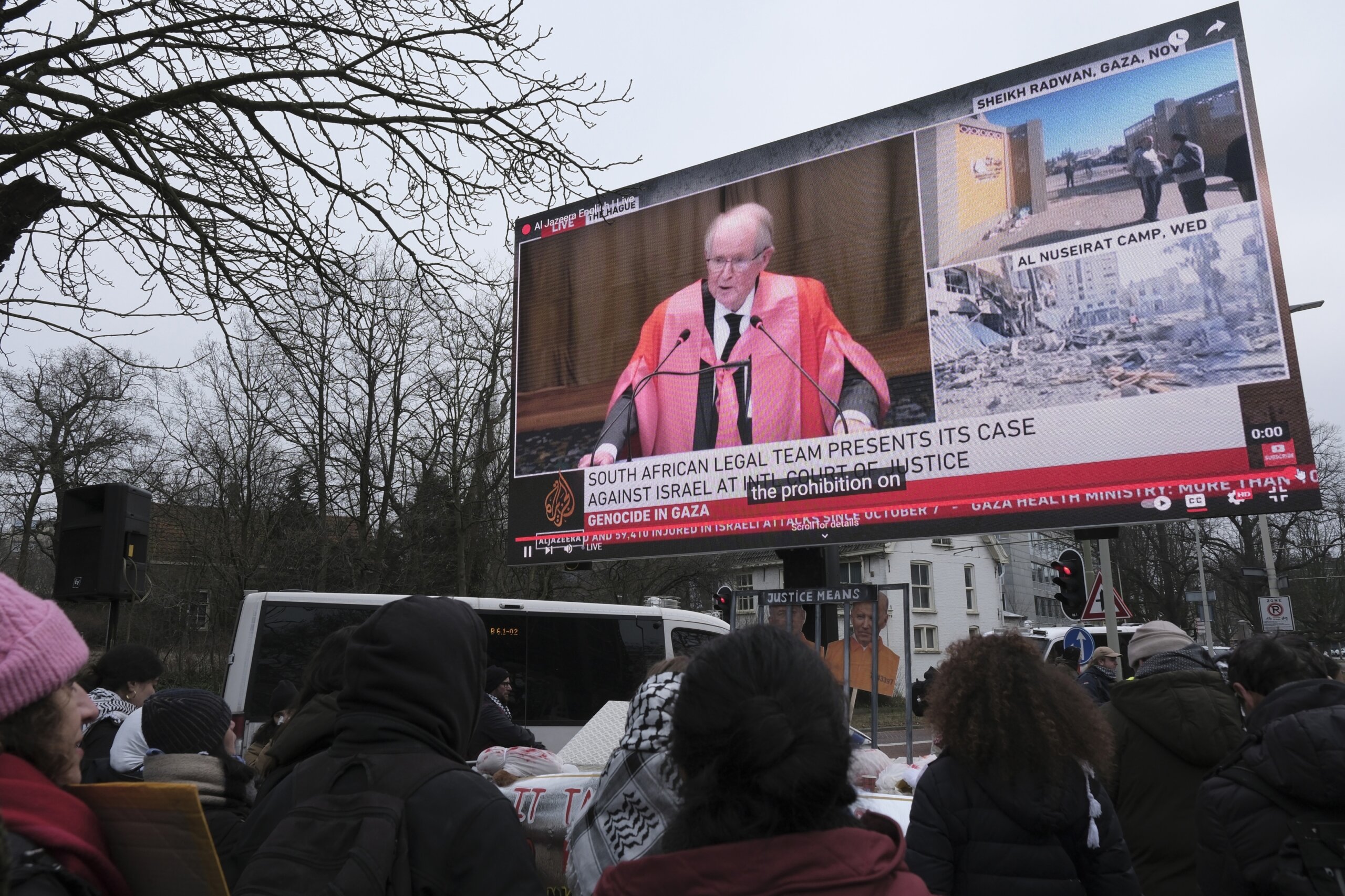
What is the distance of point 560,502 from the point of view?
11.7 meters

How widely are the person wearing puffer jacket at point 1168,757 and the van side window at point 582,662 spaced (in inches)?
332

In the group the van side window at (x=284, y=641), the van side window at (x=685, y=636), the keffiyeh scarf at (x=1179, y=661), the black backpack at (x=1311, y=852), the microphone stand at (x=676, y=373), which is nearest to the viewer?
the black backpack at (x=1311, y=852)

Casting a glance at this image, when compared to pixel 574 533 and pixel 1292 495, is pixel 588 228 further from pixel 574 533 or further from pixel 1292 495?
pixel 1292 495

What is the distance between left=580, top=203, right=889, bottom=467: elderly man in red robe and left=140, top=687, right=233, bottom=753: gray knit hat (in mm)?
7486

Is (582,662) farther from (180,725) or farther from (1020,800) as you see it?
(1020,800)

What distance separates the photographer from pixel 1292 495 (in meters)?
7.70

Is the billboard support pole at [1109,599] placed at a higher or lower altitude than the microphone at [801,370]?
lower

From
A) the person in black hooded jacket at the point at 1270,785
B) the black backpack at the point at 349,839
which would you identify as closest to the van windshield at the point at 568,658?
the person in black hooded jacket at the point at 1270,785

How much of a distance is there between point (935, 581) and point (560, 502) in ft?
128

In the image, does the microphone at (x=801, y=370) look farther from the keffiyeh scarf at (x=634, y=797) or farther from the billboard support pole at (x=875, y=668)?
the keffiyeh scarf at (x=634, y=797)

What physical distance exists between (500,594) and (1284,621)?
55.7ft

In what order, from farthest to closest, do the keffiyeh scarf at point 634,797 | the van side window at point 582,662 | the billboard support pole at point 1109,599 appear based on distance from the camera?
the van side window at point 582,662, the billboard support pole at point 1109,599, the keffiyeh scarf at point 634,797

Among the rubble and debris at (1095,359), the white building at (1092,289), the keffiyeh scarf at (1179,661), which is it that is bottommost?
the keffiyeh scarf at (1179,661)

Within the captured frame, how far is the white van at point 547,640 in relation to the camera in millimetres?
10594
